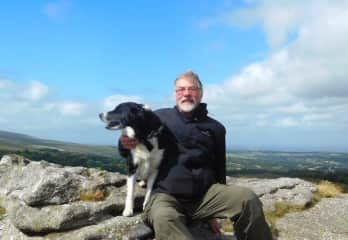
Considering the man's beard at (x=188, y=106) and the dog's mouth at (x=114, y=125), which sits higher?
the man's beard at (x=188, y=106)

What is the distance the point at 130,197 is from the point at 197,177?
1.83 metres

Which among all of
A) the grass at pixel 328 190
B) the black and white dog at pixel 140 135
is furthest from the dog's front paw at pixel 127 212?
the grass at pixel 328 190

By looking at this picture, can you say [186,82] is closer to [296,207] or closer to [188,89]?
[188,89]

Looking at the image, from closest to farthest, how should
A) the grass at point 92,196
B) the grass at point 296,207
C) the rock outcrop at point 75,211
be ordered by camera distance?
the rock outcrop at point 75,211 < the grass at point 92,196 < the grass at point 296,207

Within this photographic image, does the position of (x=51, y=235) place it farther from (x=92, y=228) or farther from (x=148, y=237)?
(x=148, y=237)

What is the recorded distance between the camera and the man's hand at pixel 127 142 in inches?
396

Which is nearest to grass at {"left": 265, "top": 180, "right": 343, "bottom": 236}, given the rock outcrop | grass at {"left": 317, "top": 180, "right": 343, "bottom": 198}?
grass at {"left": 317, "top": 180, "right": 343, "bottom": 198}

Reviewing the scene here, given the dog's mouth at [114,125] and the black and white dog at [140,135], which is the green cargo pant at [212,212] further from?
the dog's mouth at [114,125]

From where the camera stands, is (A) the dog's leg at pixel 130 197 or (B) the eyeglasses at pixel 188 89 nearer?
(B) the eyeglasses at pixel 188 89

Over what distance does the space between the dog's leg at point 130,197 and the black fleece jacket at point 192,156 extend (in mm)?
604

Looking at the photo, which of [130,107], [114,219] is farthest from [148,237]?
[130,107]

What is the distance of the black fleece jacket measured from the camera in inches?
387

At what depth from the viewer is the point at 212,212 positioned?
32.9ft

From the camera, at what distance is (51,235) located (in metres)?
10.8
